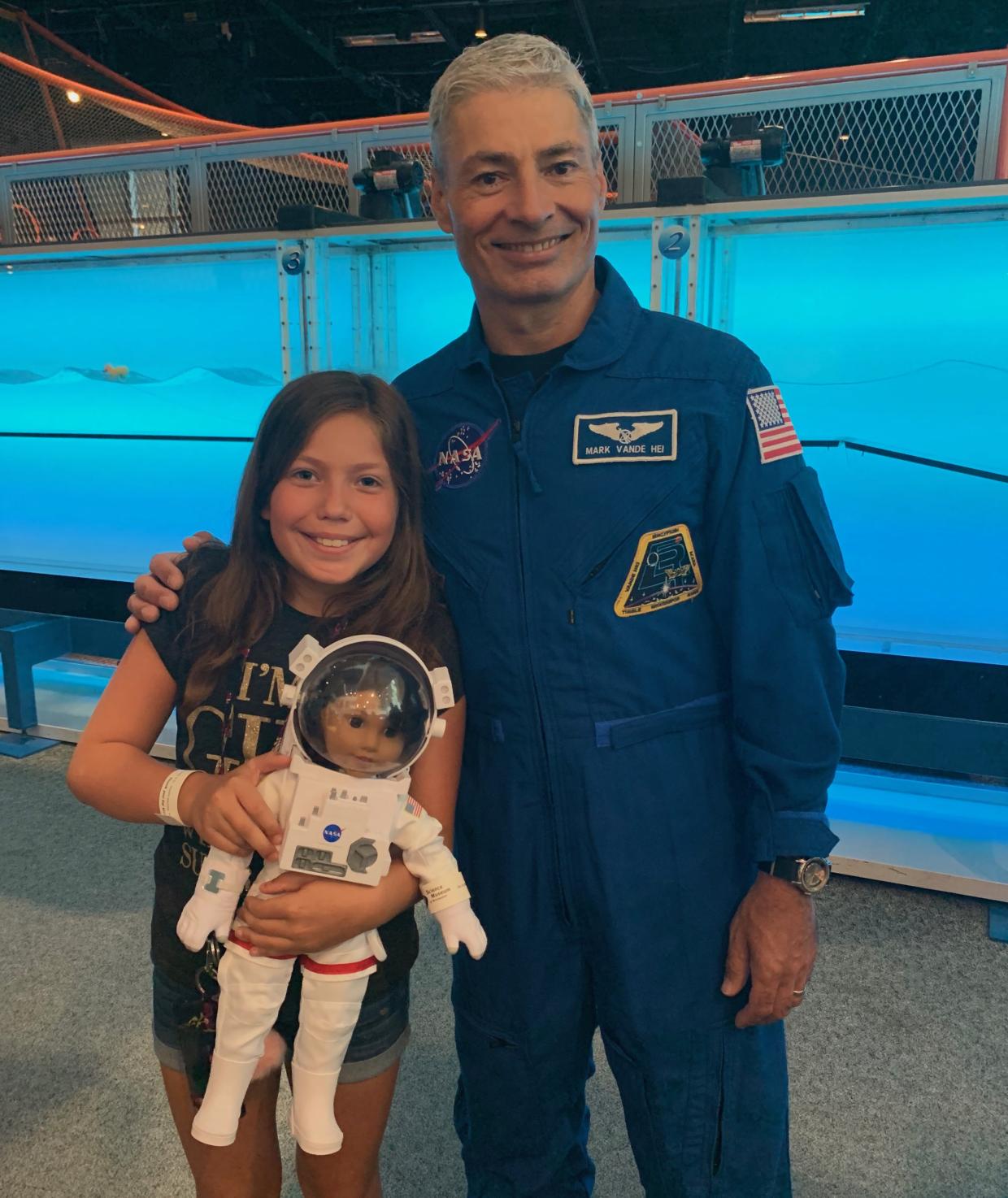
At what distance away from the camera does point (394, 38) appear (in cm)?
1181

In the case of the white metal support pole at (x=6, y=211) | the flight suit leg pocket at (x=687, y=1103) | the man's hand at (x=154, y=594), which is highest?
the white metal support pole at (x=6, y=211)

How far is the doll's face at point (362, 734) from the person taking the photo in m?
1.04

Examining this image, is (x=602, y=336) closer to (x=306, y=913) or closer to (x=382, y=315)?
(x=306, y=913)

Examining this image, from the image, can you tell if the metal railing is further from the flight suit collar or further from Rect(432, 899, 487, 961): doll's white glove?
Rect(432, 899, 487, 961): doll's white glove

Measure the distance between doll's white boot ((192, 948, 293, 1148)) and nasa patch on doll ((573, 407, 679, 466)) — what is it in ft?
2.39

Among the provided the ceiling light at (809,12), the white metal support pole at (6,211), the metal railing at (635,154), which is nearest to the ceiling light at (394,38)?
the ceiling light at (809,12)

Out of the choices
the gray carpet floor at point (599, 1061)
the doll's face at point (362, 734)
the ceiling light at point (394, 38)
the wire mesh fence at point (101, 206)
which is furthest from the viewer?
the ceiling light at point (394, 38)

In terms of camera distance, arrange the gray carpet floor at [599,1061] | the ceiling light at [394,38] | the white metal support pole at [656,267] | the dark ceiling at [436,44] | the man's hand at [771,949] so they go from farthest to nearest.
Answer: the ceiling light at [394,38], the dark ceiling at [436,44], the white metal support pole at [656,267], the gray carpet floor at [599,1061], the man's hand at [771,949]

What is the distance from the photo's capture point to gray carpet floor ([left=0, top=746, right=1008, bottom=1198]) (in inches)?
72.5

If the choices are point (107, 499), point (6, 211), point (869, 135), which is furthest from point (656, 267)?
point (6, 211)

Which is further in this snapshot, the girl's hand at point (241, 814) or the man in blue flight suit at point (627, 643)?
the man in blue flight suit at point (627, 643)

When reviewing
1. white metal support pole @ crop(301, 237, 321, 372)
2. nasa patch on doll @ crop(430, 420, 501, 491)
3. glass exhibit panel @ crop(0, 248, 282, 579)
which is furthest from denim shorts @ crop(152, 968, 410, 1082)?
glass exhibit panel @ crop(0, 248, 282, 579)

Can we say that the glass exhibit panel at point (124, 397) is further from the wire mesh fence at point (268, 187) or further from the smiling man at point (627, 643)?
the smiling man at point (627, 643)

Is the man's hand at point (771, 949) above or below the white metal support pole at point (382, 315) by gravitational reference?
below
